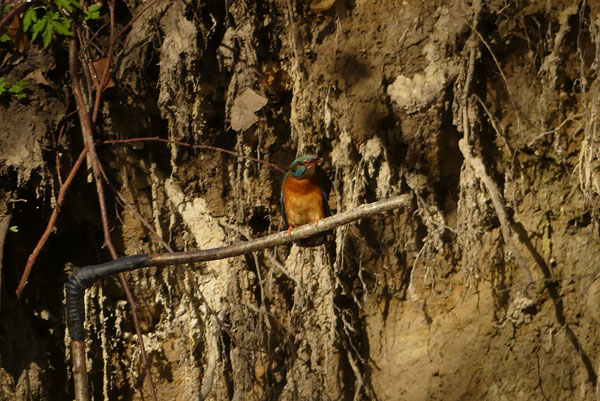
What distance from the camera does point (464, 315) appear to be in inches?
159

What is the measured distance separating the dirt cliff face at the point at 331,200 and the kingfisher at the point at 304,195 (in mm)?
265

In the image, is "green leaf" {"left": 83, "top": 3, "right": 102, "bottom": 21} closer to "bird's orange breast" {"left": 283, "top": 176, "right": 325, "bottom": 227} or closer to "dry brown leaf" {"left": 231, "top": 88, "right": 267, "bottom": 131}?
"dry brown leaf" {"left": 231, "top": 88, "right": 267, "bottom": 131}

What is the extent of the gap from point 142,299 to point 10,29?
5.90 ft

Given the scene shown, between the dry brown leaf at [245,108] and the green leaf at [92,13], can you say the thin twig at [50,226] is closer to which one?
the green leaf at [92,13]

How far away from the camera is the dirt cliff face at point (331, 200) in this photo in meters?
3.82

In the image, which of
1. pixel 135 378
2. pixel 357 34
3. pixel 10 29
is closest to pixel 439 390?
pixel 135 378

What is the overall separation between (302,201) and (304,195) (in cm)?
4

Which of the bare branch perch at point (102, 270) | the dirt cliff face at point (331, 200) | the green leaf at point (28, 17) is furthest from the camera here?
the dirt cliff face at point (331, 200)

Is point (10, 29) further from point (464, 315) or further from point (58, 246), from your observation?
point (464, 315)

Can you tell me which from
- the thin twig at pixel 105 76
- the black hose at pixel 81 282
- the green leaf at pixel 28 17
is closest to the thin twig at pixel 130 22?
the thin twig at pixel 105 76

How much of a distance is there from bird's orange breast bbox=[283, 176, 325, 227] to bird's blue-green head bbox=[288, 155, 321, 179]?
3cm

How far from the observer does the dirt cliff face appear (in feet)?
12.5

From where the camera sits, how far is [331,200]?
162 inches

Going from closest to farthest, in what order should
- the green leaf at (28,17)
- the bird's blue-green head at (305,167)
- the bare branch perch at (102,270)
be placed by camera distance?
1. the bare branch perch at (102,270)
2. the bird's blue-green head at (305,167)
3. the green leaf at (28,17)
